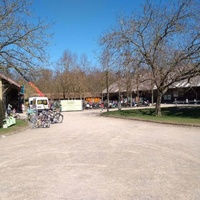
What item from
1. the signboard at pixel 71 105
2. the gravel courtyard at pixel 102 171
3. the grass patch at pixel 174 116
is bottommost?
the gravel courtyard at pixel 102 171

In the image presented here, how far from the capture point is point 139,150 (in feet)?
30.8

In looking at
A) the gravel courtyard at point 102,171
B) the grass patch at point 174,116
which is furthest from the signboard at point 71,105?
the gravel courtyard at point 102,171

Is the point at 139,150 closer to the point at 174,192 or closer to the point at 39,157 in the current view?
the point at 39,157

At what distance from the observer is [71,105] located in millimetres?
45031

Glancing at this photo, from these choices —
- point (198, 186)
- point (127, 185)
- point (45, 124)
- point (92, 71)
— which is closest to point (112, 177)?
point (127, 185)

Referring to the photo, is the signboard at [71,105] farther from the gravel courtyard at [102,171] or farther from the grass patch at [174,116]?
the gravel courtyard at [102,171]

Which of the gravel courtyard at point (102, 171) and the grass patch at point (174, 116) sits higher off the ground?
the grass patch at point (174, 116)

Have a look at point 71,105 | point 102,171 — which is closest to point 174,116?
point 102,171

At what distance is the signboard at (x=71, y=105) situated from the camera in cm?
4459

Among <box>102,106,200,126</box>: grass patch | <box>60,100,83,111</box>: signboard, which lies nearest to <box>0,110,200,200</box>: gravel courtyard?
<box>102,106,200,126</box>: grass patch

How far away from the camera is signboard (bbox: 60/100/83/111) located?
4459cm

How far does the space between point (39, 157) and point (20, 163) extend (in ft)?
2.69

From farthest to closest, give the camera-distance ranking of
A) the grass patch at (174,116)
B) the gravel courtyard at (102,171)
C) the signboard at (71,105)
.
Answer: the signboard at (71,105) → the grass patch at (174,116) → the gravel courtyard at (102,171)

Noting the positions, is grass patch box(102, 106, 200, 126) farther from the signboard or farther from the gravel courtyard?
the signboard
